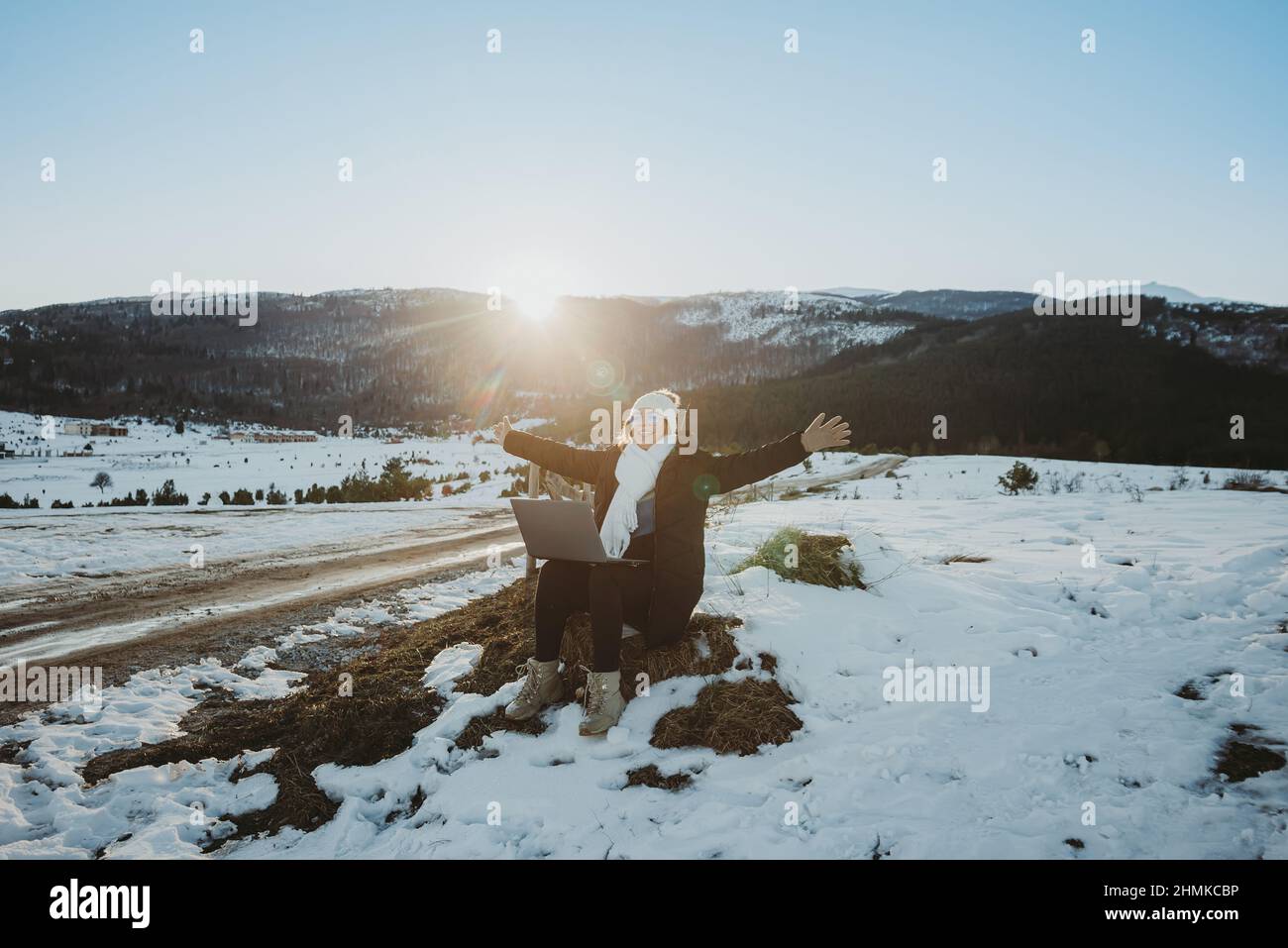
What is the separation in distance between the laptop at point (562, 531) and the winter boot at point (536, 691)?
67 cm

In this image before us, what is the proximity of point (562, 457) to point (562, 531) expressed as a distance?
719 mm

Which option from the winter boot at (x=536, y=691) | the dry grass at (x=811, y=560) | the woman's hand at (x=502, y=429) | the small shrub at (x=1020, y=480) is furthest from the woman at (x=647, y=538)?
the small shrub at (x=1020, y=480)

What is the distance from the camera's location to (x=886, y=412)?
53562 mm

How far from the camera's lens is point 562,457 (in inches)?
155

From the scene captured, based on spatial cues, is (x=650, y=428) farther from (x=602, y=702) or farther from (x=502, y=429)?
(x=602, y=702)

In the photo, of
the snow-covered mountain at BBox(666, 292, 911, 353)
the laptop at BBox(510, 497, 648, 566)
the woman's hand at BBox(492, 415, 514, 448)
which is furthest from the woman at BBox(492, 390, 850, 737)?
the snow-covered mountain at BBox(666, 292, 911, 353)

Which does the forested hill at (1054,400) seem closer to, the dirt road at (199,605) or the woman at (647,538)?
the dirt road at (199,605)

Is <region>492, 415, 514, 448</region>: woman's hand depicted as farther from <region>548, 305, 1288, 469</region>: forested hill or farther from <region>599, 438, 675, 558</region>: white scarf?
<region>548, 305, 1288, 469</region>: forested hill

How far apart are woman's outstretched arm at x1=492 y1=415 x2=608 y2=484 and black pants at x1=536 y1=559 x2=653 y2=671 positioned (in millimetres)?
619

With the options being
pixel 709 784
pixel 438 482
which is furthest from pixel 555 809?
pixel 438 482

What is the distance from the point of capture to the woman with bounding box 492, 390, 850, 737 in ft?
11.6

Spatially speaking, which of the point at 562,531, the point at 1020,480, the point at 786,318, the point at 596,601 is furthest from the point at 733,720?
the point at 786,318

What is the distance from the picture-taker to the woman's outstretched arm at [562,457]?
392 centimetres
